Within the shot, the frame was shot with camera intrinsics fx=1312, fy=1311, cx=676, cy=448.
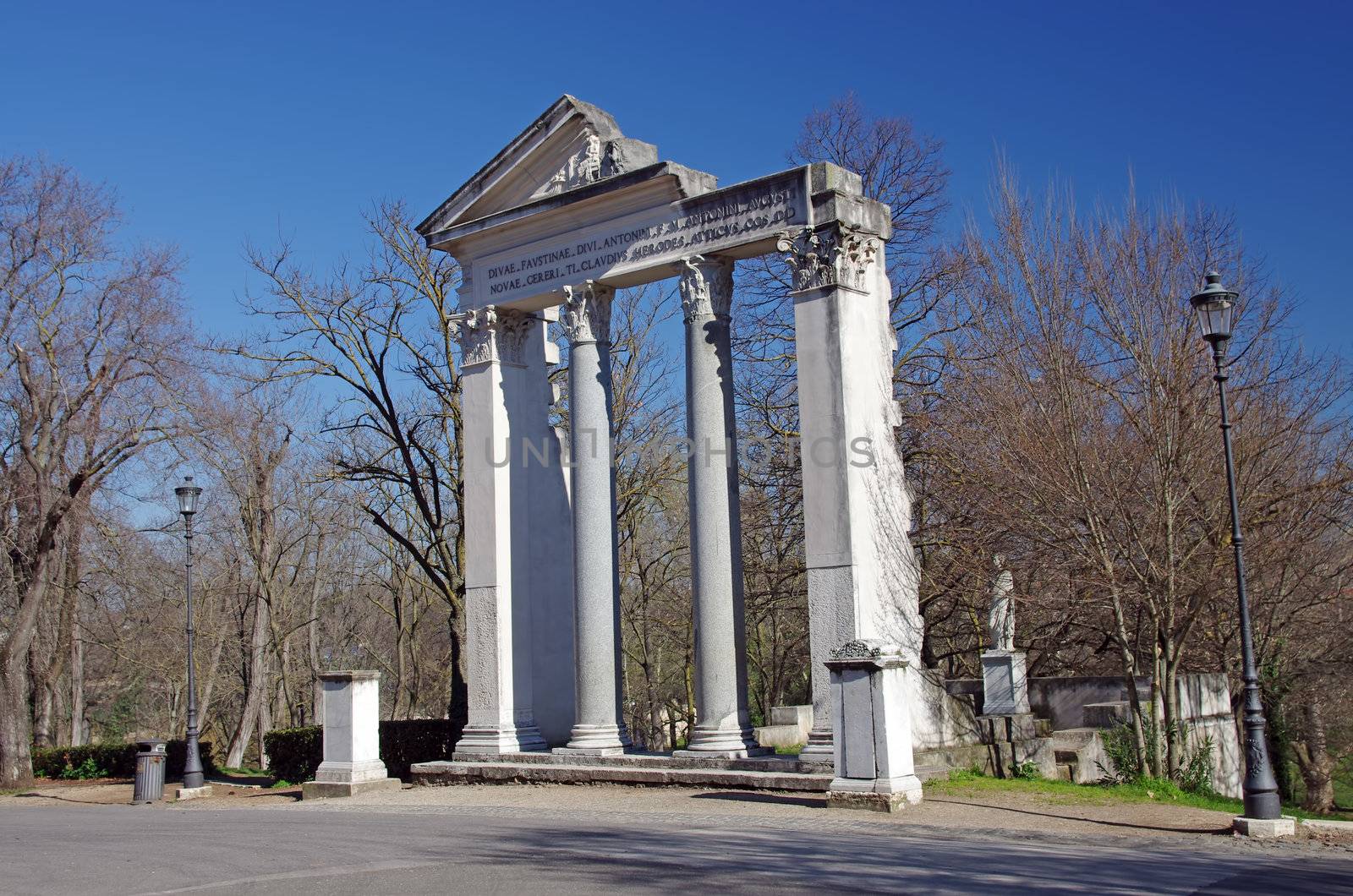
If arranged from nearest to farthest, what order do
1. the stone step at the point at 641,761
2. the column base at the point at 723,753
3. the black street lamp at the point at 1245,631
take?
the black street lamp at the point at 1245,631 < the stone step at the point at 641,761 < the column base at the point at 723,753

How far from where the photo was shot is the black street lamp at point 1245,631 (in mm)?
12062

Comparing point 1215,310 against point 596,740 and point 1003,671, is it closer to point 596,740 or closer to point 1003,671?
point 596,740

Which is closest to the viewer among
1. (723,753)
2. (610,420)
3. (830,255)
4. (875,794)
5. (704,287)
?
(875,794)

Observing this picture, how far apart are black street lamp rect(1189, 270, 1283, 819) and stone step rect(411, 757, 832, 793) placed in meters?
4.38

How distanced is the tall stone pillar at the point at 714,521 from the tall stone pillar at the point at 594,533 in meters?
1.59

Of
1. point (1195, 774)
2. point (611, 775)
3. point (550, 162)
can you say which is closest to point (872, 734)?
point (611, 775)

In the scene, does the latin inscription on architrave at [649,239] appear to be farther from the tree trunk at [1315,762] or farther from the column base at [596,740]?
the tree trunk at [1315,762]

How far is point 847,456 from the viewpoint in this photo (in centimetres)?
1599

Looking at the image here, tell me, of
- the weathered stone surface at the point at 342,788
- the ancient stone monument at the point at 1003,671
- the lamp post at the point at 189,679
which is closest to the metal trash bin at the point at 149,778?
the lamp post at the point at 189,679

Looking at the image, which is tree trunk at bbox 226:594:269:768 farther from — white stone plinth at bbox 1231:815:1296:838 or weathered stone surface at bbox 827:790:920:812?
white stone plinth at bbox 1231:815:1296:838

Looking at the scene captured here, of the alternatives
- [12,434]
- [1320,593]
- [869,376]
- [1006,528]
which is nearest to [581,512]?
[869,376]

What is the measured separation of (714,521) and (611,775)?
363 cm

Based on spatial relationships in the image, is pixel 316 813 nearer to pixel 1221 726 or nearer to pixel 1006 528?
pixel 1006 528

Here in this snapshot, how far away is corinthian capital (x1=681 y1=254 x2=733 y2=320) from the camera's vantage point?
17.6 meters
